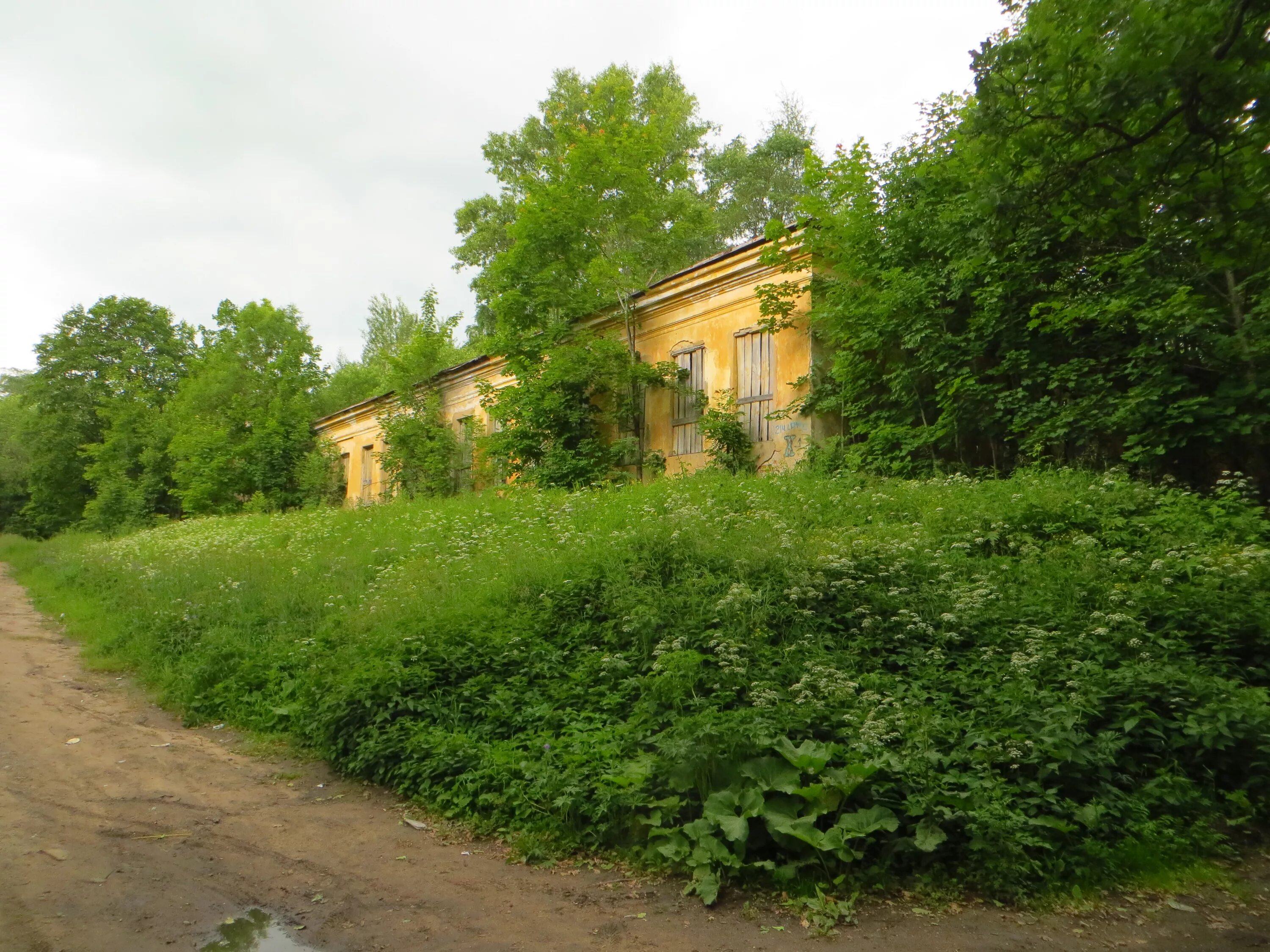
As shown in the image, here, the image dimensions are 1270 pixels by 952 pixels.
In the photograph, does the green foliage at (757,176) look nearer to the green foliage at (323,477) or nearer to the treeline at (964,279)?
the treeline at (964,279)

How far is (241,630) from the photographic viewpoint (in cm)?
954

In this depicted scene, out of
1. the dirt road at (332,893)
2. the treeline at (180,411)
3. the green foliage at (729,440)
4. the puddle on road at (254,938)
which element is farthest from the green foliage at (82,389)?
the puddle on road at (254,938)

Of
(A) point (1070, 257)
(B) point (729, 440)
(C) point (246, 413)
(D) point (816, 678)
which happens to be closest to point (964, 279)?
(A) point (1070, 257)

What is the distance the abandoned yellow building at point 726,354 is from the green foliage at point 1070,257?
2.62ft

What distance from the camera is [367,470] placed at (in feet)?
96.6

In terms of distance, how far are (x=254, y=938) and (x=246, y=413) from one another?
30615mm

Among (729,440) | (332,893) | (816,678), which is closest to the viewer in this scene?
(332,893)

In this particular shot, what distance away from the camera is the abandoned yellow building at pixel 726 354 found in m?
14.3

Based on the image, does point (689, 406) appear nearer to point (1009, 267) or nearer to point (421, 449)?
point (1009, 267)

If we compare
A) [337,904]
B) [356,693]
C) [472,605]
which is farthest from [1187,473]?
[337,904]

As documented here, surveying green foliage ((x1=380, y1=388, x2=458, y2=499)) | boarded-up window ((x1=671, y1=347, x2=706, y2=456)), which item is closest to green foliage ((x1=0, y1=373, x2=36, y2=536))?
green foliage ((x1=380, y1=388, x2=458, y2=499))

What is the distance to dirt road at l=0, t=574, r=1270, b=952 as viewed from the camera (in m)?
3.80

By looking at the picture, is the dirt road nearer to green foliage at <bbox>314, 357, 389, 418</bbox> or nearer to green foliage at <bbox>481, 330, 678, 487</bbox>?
green foliage at <bbox>481, 330, 678, 487</bbox>

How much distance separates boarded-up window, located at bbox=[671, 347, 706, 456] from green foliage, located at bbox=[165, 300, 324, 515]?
1806 cm
